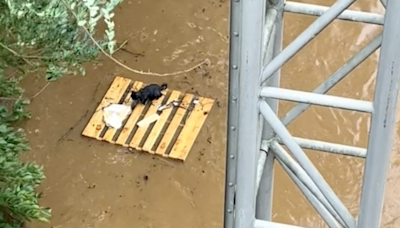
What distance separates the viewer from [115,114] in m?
6.15

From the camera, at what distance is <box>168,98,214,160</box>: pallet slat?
19.2 feet

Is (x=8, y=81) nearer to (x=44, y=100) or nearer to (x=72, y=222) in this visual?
(x=72, y=222)

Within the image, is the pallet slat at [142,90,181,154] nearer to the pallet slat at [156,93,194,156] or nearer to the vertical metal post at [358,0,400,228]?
the pallet slat at [156,93,194,156]

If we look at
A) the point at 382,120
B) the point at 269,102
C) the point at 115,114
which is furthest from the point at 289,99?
the point at 115,114

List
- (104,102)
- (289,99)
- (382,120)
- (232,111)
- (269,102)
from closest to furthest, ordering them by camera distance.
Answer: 1. (382,120)
2. (289,99)
3. (232,111)
4. (269,102)
5. (104,102)

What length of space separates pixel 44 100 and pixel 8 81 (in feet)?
6.73

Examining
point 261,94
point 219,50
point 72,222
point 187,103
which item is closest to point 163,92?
point 187,103

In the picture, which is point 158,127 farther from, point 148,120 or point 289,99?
point 289,99

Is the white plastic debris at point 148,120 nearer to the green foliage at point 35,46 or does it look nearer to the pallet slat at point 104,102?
the pallet slat at point 104,102

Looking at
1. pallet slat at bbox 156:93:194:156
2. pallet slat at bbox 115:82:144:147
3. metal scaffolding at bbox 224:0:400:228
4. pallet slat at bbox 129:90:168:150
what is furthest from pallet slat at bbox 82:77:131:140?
metal scaffolding at bbox 224:0:400:228

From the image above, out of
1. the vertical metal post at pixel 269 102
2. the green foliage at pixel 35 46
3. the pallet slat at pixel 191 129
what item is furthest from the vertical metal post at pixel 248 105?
the pallet slat at pixel 191 129

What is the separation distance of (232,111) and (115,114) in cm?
318

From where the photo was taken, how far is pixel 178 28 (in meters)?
6.73

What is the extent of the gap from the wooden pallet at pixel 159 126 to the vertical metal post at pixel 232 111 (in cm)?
263
